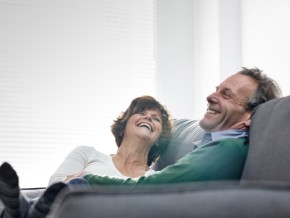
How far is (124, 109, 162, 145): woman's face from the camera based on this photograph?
1.91 m

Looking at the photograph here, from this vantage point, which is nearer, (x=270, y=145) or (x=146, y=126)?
(x=270, y=145)

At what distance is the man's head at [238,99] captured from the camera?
148cm

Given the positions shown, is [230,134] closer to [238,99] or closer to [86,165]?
[238,99]

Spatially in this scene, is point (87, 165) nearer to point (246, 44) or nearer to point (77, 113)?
point (77, 113)

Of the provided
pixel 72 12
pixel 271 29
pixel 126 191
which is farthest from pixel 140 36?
pixel 126 191

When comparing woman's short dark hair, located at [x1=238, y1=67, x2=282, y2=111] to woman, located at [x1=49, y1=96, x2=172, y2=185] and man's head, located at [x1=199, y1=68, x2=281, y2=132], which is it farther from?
woman, located at [x1=49, y1=96, x2=172, y2=185]

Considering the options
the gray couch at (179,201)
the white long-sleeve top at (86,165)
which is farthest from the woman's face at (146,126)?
the gray couch at (179,201)

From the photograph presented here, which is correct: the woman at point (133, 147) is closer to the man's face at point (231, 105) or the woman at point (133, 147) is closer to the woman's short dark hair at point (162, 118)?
the woman's short dark hair at point (162, 118)

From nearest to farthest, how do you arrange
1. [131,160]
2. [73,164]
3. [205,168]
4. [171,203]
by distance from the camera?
1. [171,203]
2. [205,168]
3. [73,164]
4. [131,160]

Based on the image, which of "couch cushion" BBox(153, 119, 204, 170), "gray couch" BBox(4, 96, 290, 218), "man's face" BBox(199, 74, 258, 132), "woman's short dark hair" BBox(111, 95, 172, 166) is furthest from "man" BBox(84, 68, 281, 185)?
"gray couch" BBox(4, 96, 290, 218)

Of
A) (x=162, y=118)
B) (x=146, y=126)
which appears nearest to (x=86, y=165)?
(x=146, y=126)

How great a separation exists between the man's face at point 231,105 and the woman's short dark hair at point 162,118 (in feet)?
1.24

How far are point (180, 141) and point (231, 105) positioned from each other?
344 millimetres

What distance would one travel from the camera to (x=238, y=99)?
1.51 metres
